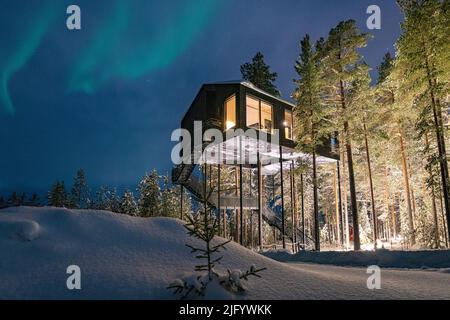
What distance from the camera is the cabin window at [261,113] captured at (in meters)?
21.6

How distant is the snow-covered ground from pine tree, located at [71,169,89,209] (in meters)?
68.4

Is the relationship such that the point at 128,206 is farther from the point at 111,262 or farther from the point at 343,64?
the point at 111,262

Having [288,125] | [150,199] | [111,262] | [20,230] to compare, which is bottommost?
[111,262]

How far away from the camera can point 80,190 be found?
230 feet

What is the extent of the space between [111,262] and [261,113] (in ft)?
62.1

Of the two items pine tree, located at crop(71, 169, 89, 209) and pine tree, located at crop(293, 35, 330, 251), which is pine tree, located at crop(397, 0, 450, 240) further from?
pine tree, located at crop(71, 169, 89, 209)

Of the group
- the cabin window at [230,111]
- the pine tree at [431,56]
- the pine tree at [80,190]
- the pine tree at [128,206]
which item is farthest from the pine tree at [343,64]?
the pine tree at [80,190]

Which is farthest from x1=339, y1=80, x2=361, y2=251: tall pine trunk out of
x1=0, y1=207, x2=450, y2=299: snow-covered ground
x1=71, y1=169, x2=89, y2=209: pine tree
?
x1=71, y1=169, x2=89, y2=209: pine tree

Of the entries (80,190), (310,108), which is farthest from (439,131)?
(80,190)

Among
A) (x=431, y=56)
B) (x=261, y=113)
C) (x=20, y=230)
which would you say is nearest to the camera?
(x=20, y=230)

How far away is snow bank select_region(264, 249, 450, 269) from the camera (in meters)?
10.4

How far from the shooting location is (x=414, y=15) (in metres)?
15.9

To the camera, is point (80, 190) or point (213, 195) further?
point (80, 190)

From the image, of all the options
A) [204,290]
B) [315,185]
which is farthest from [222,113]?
[204,290]
